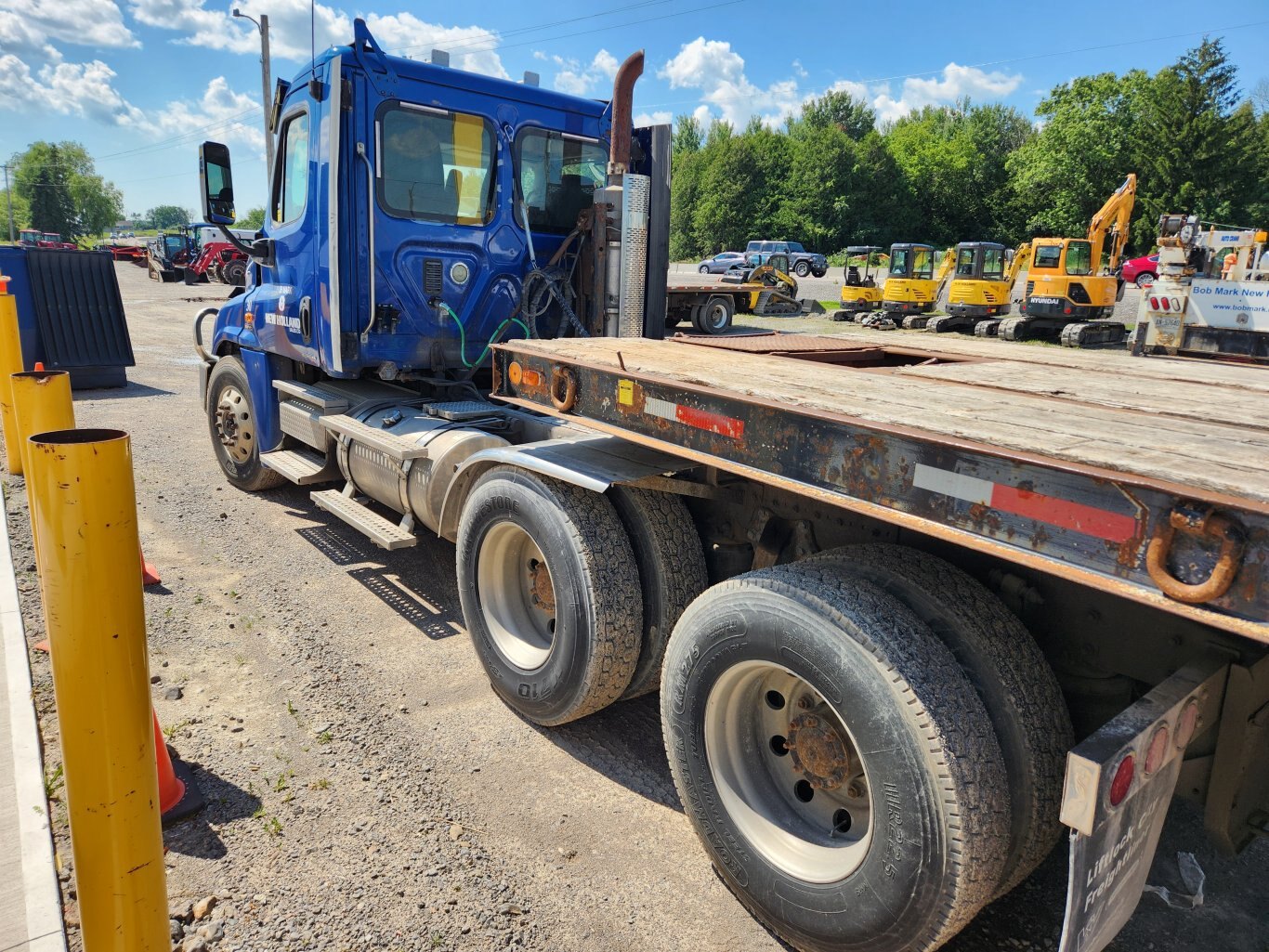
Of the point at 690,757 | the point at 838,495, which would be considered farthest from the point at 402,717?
the point at 838,495

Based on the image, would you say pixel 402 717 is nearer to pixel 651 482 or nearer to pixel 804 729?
pixel 651 482

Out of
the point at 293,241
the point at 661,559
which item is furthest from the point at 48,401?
the point at 661,559

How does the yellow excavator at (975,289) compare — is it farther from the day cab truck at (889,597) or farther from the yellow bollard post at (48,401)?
the yellow bollard post at (48,401)

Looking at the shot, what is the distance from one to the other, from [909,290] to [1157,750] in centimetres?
2451

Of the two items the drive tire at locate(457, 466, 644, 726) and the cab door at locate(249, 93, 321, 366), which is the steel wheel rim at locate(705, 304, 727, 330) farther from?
the drive tire at locate(457, 466, 644, 726)

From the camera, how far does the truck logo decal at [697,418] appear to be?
2561mm

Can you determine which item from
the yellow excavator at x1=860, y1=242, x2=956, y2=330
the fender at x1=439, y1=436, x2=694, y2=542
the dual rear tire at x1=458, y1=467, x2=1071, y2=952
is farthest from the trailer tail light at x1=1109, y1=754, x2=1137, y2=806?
the yellow excavator at x1=860, y1=242, x2=956, y2=330

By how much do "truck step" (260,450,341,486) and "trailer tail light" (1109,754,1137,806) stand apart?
5.05m

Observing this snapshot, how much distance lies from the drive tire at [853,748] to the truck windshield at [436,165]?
11.9 feet

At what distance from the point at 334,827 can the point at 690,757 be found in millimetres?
1338

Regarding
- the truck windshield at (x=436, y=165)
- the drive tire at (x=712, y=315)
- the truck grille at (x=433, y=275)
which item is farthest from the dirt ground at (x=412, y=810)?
the drive tire at (x=712, y=315)

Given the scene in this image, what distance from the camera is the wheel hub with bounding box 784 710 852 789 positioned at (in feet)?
8.42

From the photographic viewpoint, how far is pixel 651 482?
3211mm

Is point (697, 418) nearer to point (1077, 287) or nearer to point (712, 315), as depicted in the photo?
point (712, 315)
